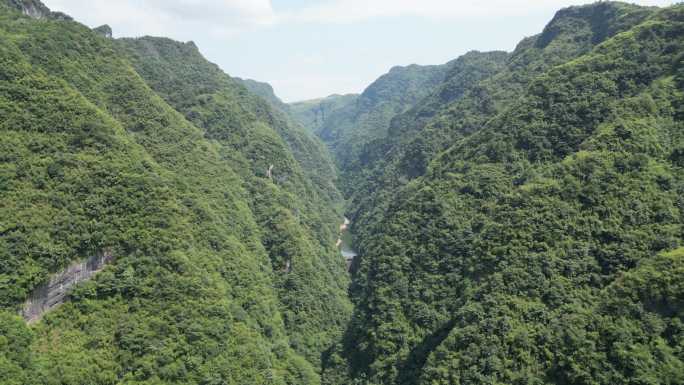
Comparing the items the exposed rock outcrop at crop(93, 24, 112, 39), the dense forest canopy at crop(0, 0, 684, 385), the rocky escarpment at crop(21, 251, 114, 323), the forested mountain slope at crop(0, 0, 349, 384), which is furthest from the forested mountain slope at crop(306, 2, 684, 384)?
the exposed rock outcrop at crop(93, 24, 112, 39)

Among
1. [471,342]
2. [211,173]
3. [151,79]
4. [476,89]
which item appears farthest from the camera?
[476,89]

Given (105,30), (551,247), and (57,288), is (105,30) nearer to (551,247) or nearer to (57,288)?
(57,288)

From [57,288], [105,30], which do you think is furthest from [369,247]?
[105,30]

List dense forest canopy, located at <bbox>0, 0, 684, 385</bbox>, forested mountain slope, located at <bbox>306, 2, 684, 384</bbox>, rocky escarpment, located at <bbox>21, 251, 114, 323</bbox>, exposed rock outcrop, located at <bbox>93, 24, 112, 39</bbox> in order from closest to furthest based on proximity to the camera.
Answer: forested mountain slope, located at <bbox>306, 2, 684, 384</bbox> → dense forest canopy, located at <bbox>0, 0, 684, 385</bbox> → rocky escarpment, located at <bbox>21, 251, 114, 323</bbox> → exposed rock outcrop, located at <bbox>93, 24, 112, 39</bbox>

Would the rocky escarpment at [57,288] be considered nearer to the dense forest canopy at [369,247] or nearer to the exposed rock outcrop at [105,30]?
the dense forest canopy at [369,247]

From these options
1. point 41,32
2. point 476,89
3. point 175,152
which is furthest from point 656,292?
point 41,32

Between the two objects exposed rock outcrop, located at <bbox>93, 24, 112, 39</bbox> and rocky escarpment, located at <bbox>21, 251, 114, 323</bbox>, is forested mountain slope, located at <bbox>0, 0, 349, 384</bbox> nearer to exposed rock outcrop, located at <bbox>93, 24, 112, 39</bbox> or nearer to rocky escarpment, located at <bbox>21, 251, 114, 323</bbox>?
rocky escarpment, located at <bbox>21, 251, 114, 323</bbox>

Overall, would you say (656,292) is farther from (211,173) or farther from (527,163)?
(211,173)

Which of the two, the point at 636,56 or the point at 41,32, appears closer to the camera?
the point at 636,56
